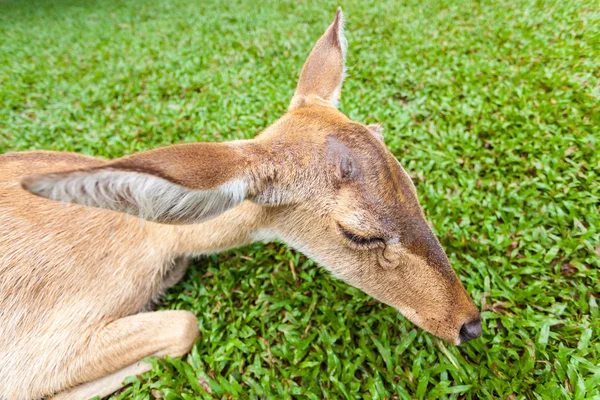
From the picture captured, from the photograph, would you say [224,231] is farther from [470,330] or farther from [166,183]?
[470,330]

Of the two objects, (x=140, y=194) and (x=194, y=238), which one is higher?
(x=140, y=194)

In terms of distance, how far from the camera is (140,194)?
1.37 meters

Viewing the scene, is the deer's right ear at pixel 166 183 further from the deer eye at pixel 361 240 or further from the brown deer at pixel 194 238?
the deer eye at pixel 361 240

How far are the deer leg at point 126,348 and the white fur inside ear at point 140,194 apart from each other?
3.21 feet

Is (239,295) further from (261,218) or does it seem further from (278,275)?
(261,218)

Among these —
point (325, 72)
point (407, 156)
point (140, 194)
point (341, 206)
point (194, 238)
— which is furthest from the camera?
point (407, 156)

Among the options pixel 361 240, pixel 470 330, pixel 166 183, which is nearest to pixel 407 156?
pixel 361 240

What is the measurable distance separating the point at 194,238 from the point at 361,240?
1.11 m

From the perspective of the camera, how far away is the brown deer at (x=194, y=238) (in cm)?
181

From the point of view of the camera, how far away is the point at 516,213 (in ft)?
9.32

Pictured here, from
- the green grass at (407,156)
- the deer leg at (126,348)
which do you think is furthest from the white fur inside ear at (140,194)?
the green grass at (407,156)

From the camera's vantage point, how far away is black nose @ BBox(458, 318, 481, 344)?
1.91 m

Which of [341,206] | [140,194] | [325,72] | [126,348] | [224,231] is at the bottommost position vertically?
[126,348]

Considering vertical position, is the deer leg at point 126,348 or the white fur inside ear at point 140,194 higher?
the white fur inside ear at point 140,194
